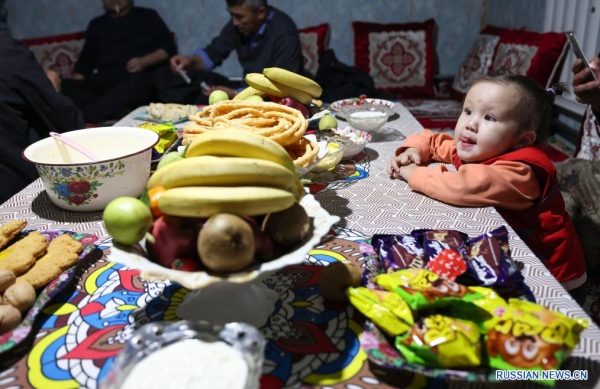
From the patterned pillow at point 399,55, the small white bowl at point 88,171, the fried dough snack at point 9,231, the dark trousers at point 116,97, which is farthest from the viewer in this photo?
the patterned pillow at point 399,55

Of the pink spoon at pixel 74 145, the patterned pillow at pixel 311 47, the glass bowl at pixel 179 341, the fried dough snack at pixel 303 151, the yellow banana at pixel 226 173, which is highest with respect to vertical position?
the yellow banana at pixel 226 173

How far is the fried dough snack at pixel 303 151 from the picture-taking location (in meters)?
1.07

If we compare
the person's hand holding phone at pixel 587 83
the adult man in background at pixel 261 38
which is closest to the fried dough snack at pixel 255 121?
the person's hand holding phone at pixel 587 83

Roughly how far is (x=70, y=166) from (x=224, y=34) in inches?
117

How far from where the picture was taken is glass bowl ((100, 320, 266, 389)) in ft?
1.77

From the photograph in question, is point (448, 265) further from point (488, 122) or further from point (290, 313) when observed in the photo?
point (488, 122)

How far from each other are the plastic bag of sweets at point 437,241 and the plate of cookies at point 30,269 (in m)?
0.64

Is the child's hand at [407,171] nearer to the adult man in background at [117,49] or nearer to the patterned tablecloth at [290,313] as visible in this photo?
the patterned tablecloth at [290,313]

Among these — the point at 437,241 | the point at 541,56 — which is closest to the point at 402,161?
the point at 437,241

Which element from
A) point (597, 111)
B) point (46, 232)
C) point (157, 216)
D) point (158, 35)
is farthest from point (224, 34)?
point (157, 216)

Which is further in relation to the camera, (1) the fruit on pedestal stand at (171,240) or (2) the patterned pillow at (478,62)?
(2) the patterned pillow at (478,62)

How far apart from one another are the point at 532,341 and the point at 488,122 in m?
0.77

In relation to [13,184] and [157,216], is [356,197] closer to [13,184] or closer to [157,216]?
[157,216]

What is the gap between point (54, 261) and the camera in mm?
841
